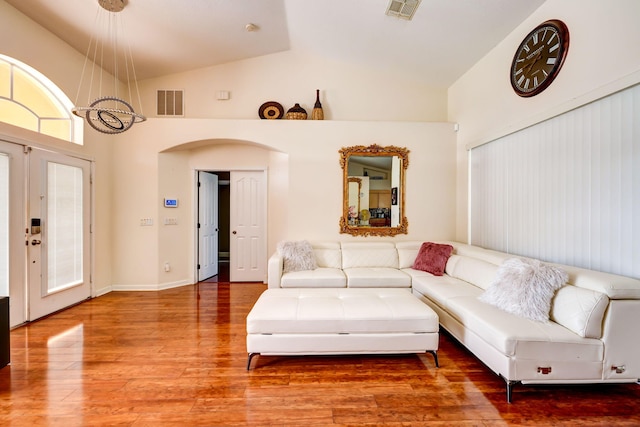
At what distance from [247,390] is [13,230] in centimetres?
311

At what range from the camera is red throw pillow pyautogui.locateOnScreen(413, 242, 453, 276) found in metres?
3.66

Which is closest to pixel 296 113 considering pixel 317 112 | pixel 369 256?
pixel 317 112

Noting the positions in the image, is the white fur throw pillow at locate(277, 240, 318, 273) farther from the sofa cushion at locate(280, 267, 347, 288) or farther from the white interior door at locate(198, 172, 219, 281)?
Result: the white interior door at locate(198, 172, 219, 281)

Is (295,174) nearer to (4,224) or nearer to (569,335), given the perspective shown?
(4,224)

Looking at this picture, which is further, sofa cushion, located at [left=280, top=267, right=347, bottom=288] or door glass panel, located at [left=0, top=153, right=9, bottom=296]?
sofa cushion, located at [left=280, top=267, right=347, bottom=288]

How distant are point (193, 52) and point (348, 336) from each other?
173 inches

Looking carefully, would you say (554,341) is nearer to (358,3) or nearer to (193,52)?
(358,3)

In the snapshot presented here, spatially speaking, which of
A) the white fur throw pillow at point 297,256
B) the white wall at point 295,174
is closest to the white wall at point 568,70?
the white wall at point 295,174

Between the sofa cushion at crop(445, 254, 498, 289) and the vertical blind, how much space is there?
52cm

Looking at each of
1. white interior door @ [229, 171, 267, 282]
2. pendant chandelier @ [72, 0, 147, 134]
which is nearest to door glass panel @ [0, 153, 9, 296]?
pendant chandelier @ [72, 0, 147, 134]

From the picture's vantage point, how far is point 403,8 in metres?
3.07

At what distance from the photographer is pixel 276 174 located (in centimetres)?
478

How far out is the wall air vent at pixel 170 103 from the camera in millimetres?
4652

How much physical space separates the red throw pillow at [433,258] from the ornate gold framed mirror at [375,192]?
0.63 m
